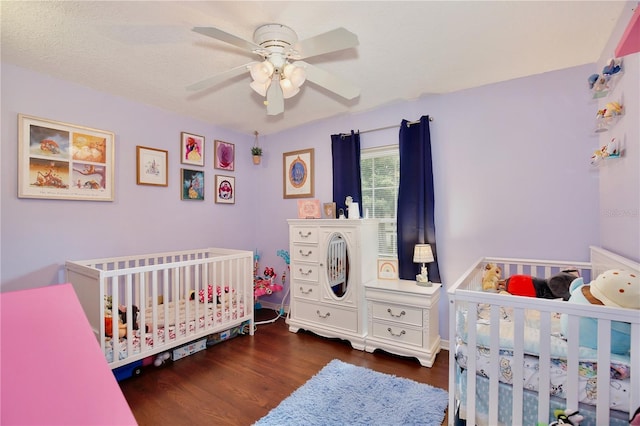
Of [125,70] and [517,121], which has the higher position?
[125,70]

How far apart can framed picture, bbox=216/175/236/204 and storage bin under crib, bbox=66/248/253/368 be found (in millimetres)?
687

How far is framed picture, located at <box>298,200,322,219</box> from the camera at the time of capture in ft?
10.4

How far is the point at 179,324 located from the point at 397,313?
1.85 m

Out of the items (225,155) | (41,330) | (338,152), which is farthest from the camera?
(225,155)

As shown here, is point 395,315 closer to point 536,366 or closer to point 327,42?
point 536,366

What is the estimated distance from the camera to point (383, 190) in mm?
3062

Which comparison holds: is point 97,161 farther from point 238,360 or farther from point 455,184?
point 455,184

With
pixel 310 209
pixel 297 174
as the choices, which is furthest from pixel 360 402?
pixel 297 174

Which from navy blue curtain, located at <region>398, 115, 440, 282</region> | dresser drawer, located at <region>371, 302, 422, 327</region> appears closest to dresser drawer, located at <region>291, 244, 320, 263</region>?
dresser drawer, located at <region>371, 302, 422, 327</region>

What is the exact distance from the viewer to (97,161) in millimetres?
2572

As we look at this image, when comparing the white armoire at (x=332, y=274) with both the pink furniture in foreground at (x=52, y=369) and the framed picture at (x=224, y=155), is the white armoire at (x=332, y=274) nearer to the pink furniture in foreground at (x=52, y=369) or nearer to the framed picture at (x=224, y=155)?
the framed picture at (x=224, y=155)

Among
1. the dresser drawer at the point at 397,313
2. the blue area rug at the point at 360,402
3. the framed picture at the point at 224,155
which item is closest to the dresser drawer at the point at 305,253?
the dresser drawer at the point at 397,313

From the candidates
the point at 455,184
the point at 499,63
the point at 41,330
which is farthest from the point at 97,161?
the point at 499,63

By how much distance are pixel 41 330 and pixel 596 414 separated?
70.4 inches
